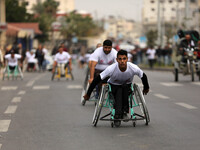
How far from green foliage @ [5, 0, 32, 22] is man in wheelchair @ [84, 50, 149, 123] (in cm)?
6668

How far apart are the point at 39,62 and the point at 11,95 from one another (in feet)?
77.2

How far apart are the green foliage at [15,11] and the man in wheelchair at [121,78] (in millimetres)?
66677

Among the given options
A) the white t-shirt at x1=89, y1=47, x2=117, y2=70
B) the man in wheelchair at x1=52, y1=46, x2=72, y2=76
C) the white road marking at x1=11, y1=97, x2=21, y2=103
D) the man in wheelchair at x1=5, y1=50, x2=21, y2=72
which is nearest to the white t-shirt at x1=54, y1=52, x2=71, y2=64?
the man in wheelchair at x1=52, y1=46, x2=72, y2=76

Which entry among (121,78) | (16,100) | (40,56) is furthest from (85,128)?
(40,56)

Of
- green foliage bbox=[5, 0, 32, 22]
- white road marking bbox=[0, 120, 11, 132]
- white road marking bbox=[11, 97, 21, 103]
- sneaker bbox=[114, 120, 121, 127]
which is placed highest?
green foliage bbox=[5, 0, 32, 22]

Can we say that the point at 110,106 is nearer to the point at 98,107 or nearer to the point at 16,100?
the point at 98,107

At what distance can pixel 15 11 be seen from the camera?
267 ft

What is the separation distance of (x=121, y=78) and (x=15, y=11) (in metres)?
72.2

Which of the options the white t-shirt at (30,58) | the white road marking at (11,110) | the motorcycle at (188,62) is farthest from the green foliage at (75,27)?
the white road marking at (11,110)

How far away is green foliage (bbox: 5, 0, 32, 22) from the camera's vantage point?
78625mm

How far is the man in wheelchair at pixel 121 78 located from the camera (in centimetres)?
1016

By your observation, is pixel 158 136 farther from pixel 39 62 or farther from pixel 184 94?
pixel 39 62

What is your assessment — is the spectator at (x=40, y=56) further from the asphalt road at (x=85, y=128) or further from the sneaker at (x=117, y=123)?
the sneaker at (x=117, y=123)

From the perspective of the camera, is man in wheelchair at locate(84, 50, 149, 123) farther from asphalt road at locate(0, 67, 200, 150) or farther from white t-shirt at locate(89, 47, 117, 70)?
white t-shirt at locate(89, 47, 117, 70)
